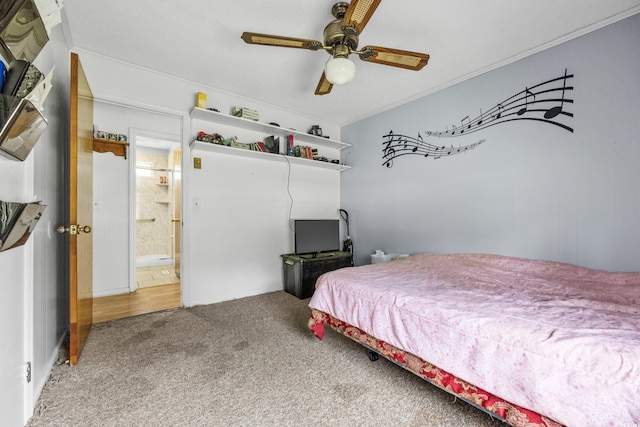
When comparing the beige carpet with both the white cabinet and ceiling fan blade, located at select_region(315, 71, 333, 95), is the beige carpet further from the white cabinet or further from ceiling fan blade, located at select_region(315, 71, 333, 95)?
ceiling fan blade, located at select_region(315, 71, 333, 95)

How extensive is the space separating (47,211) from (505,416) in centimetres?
270

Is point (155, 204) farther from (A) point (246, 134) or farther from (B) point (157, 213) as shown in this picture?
(A) point (246, 134)

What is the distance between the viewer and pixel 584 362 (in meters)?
0.91

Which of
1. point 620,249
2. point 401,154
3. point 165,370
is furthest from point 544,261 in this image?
point 165,370

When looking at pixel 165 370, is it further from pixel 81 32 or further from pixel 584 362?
pixel 81 32

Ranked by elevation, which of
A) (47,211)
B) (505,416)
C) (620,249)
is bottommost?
(505,416)

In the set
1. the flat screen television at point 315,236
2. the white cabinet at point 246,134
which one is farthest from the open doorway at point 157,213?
the flat screen television at point 315,236

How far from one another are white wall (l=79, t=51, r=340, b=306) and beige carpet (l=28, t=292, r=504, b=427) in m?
0.95

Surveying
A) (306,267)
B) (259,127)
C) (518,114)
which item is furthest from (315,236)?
(518,114)

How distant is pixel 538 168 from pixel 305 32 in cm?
231

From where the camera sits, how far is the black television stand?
10.9 ft

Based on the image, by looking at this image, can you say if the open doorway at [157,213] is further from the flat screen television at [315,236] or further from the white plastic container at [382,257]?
the white plastic container at [382,257]

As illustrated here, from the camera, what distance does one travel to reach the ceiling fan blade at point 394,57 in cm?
174

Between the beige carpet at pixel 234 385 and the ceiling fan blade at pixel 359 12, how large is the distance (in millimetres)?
2166
